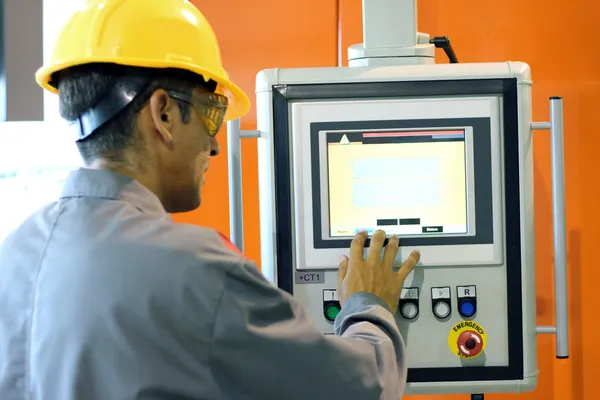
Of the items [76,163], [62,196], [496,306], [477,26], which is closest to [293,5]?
[477,26]

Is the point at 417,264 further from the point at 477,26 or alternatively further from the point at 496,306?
the point at 477,26

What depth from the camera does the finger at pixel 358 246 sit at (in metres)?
1.55

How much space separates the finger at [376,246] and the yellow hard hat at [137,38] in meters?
0.48

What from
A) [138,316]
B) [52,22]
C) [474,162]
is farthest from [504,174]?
[52,22]

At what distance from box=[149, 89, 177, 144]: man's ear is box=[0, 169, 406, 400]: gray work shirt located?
0.10m

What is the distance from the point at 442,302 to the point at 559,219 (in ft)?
1.04

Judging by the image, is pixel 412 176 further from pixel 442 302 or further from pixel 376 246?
pixel 442 302

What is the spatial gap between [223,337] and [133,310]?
0.13m

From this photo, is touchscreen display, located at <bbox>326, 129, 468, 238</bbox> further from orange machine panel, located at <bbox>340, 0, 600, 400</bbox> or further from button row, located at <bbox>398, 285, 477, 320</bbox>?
orange machine panel, located at <bbox>340, 0, 600, 400</bbox>

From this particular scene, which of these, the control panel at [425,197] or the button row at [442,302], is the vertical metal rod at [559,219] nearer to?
the control panel at [425,197]

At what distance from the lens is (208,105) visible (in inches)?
49.6

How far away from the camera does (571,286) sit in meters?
2.05

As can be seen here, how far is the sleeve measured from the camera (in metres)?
1.00

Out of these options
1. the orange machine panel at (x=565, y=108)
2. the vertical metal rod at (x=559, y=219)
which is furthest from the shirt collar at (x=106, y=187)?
the orange machine panel at (x=565, y=108)
